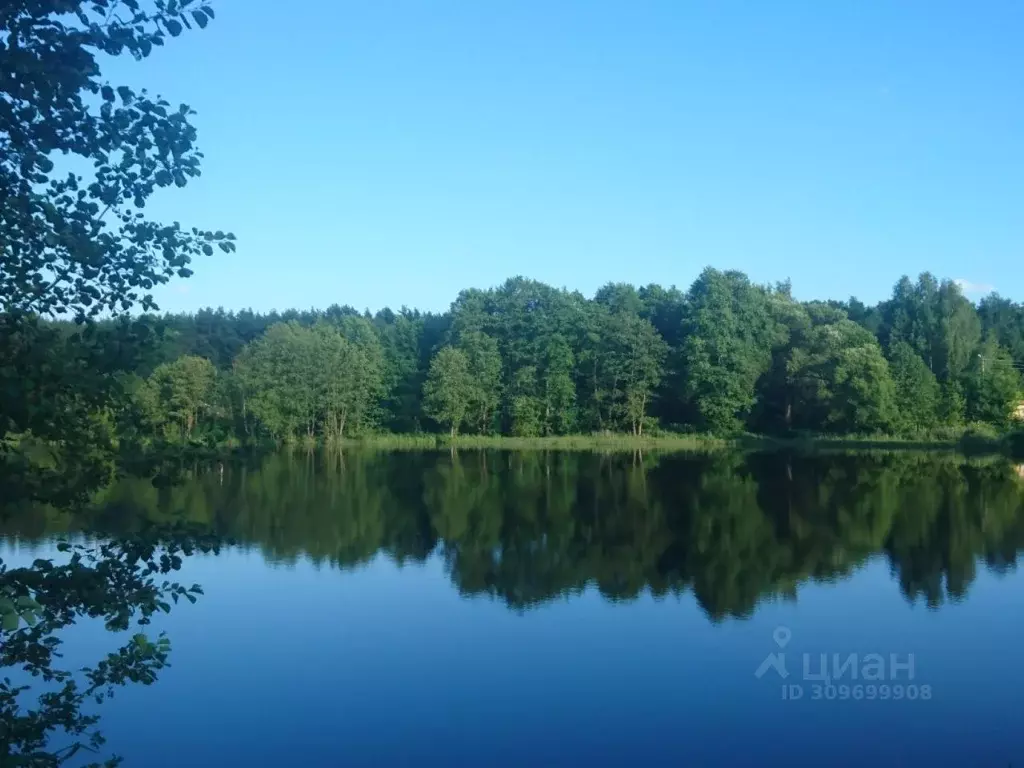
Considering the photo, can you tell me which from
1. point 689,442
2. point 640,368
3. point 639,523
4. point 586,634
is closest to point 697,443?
point 689,442

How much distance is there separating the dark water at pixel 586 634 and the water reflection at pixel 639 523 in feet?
0.39

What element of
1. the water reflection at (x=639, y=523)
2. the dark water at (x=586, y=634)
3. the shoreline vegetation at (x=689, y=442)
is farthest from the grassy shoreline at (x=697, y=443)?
the dark water at (x=586, y=634)

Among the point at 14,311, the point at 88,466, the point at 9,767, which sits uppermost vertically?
the point at 14,311

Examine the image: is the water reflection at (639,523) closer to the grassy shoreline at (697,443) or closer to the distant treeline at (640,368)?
the grassy shoreline at (697,443)

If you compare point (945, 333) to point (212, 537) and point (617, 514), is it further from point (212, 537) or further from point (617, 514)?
point (212, 537)

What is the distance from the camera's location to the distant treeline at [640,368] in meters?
43.6

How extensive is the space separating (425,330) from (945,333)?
1230 inches

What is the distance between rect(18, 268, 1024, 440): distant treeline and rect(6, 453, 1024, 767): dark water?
20.7 m

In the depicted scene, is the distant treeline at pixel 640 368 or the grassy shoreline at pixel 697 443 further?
the distant treeline at pixel 640 368

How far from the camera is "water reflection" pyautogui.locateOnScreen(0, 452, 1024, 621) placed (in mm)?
15328

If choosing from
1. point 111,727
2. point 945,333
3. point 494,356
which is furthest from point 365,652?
point 945,333

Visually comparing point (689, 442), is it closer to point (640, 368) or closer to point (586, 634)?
point (640, 368)

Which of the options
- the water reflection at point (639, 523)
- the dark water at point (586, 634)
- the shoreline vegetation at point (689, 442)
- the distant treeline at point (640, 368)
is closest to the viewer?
the dark water at point (586, 634)

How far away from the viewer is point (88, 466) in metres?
2.89
